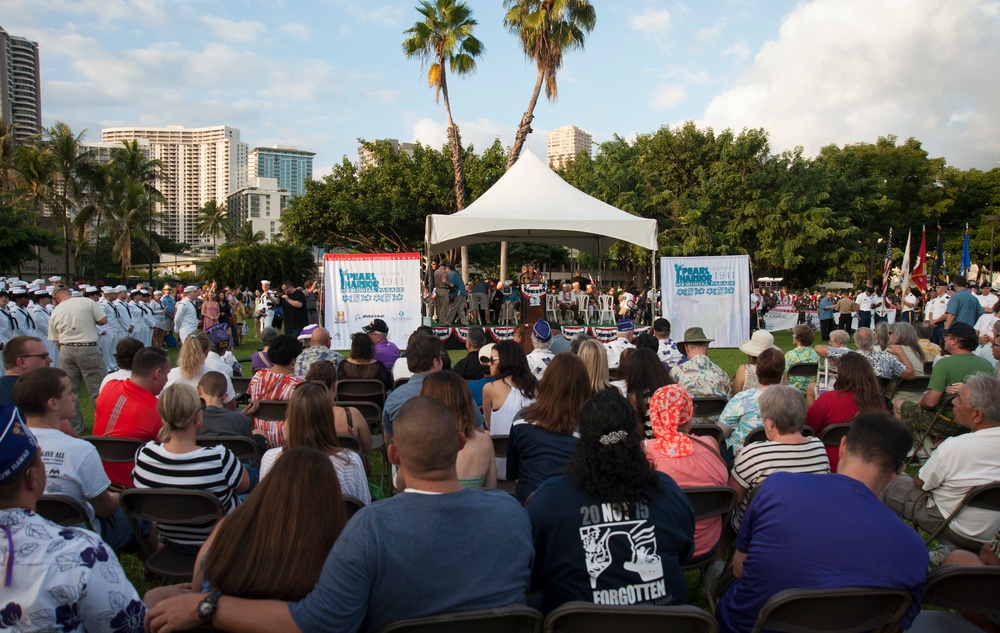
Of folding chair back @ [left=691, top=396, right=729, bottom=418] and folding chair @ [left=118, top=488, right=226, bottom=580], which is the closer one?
folding chair @ [left=118, top=488, right=226, bottom=580]

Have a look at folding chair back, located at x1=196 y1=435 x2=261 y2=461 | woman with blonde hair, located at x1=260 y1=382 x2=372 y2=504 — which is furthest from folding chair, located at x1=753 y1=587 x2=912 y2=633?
folding chair back, located at x1=196 y1=435 x2=261 y2=461

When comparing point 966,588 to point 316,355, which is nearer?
point 966,588

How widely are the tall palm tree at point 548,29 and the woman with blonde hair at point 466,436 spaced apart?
22.2 meters

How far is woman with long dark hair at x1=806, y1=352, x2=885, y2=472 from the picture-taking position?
4.38m

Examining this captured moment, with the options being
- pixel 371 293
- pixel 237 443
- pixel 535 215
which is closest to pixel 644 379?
pixel 237 443

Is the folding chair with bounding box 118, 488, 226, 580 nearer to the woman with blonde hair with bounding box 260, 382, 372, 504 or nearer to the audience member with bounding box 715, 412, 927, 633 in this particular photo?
the woman with blonde hair with bounding box 260, 382, 372, 504

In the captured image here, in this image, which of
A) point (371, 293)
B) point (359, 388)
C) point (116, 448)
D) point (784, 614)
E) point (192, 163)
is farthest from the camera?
point (192, 163)

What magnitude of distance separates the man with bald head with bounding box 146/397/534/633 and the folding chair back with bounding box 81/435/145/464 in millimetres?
2290

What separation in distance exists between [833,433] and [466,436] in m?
2.50

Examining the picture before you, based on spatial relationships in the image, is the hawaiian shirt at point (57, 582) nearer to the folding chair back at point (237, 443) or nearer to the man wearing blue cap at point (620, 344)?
the folding chair back at point (237, 443)

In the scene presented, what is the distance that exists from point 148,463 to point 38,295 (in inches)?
419

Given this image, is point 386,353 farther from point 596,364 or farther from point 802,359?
point 802,359

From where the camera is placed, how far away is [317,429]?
2.93 meters

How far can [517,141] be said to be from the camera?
2483 centimetres
